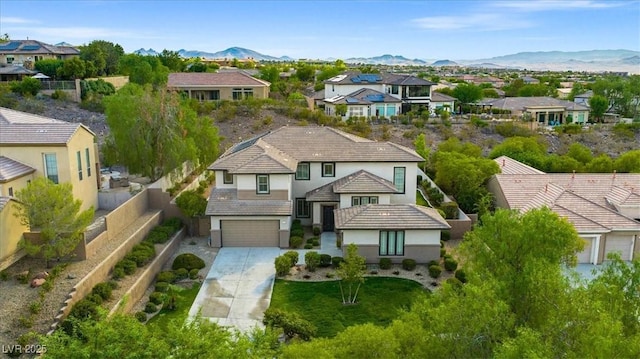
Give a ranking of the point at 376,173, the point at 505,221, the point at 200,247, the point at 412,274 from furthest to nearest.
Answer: the point at 376,173 → the point at 200,247 → the point at 412,274 → the point at 505,221

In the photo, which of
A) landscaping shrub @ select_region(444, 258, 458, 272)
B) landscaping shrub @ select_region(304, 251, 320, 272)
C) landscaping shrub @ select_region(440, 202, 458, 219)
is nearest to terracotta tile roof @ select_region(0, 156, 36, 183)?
landscaping shrub @ select_region(304, 251, 320, 272)

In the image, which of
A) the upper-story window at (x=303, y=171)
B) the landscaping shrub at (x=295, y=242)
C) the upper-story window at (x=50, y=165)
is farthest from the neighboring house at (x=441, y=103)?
the upper-story window at (x=50, y=165)

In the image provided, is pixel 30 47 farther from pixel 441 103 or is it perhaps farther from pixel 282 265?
pixel 282 265

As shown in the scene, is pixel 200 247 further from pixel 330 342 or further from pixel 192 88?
pixel 192 88

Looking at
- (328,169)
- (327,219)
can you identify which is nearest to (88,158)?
(328,169)

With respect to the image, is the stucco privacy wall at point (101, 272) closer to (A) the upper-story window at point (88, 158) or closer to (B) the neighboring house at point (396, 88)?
(A) the upper-story window at point (88, 158)

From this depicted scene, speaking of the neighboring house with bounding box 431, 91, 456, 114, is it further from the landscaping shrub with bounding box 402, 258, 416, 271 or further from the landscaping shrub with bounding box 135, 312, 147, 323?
the landscaping shrub with bounding box 135, 312, 147, 323

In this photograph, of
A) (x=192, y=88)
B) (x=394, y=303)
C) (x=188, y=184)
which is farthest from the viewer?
(x=192, y=88)

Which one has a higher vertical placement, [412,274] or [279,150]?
[279,150]

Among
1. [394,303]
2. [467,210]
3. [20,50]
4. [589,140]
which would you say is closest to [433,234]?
[394,303]
